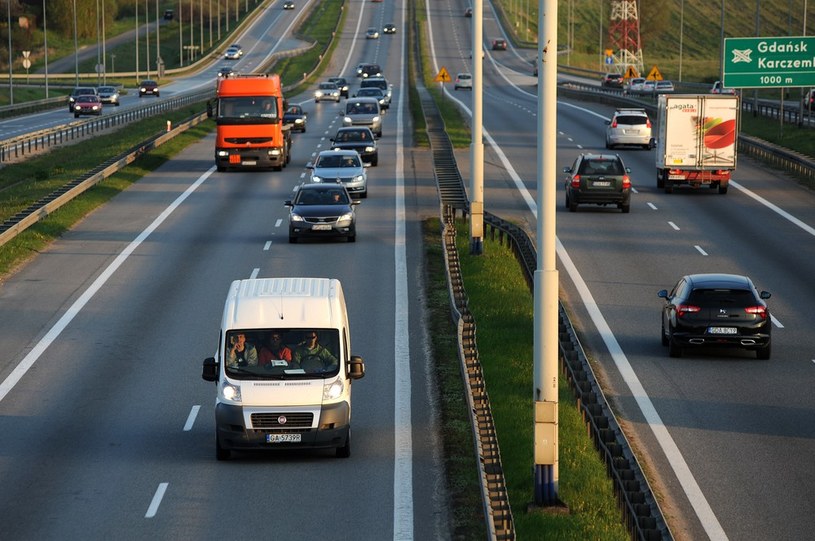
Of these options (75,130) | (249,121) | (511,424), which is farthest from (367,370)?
(75,130)

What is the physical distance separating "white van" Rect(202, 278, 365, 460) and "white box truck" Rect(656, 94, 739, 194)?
108ft

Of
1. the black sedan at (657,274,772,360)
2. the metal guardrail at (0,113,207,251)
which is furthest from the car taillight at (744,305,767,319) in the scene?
the metal guardrail at (0,113,207,251)

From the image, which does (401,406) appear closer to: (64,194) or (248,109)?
(64,194)

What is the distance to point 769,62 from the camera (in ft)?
203

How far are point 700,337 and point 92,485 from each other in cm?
1224

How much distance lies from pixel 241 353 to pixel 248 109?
37.8 m

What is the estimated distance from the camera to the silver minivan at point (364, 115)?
74.0 metres

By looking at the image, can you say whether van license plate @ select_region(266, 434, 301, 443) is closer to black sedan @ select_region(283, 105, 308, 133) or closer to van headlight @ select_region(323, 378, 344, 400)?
van headlight @ select_region(323, 378, 344, 400)

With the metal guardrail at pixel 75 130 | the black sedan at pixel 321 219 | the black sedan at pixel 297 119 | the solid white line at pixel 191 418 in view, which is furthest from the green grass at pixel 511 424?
the black sedan at pixel 297 119

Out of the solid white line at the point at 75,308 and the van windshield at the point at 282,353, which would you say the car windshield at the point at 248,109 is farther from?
the van windshield at the point at 282,353

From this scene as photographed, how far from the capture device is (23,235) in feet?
A: 133

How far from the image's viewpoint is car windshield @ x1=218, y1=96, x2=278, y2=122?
57.1 m

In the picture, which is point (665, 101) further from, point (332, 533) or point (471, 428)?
point (332, 533)

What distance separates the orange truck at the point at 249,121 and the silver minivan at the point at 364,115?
607 inches
